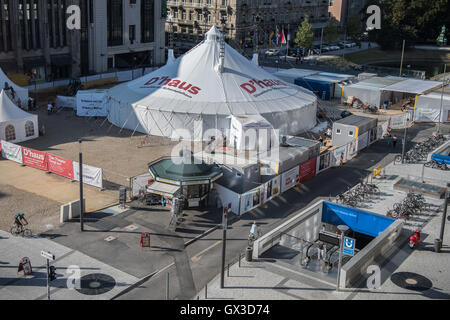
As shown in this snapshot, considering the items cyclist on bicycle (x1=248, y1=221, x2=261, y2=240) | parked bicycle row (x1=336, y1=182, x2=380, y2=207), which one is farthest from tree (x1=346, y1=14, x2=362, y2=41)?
cyclist on bicycle (x1=248, y1=221, x2=261, y2=240)

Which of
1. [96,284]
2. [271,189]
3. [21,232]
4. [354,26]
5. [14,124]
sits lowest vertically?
[96,284]

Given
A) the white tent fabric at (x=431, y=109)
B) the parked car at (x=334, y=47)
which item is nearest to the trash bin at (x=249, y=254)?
the white tent fabric at (x=431, y=109)

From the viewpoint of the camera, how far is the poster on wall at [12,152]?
38156 mm

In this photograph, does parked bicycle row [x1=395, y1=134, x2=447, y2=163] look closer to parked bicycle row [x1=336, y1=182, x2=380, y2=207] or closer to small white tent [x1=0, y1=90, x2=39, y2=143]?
parked bicycle row [x1=336, y1=182, x2=380, y2=207]

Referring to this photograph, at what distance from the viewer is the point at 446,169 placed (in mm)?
40188

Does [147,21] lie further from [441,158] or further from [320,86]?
[441,158]

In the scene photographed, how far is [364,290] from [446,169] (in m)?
21.2

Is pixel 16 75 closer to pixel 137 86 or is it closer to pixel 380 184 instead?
pixel 137 86

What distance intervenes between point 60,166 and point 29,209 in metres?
5.51

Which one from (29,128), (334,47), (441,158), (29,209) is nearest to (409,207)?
(441,158)

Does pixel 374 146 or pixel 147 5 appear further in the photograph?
pixel 147 5

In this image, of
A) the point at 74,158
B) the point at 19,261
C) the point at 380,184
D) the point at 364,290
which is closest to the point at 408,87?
the point at 380,184

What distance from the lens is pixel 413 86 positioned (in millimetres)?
62375

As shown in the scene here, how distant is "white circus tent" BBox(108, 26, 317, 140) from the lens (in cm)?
4438
